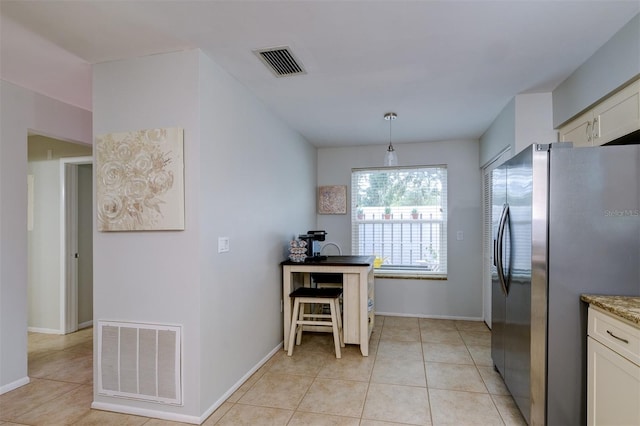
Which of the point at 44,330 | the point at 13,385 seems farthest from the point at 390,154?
the point at 44,330

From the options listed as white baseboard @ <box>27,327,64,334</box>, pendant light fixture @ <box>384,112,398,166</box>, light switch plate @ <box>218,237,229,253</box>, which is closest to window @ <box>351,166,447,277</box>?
pendant light fixture @ <box>384,112,398,166</box>

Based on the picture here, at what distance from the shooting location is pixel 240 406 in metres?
2.46

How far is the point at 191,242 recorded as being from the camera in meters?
2.29

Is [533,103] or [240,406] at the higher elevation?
[533,103]

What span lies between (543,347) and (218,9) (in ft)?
8.42

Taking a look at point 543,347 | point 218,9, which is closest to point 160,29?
point 218,9

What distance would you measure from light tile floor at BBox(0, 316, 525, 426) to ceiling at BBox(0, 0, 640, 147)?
7.84ft

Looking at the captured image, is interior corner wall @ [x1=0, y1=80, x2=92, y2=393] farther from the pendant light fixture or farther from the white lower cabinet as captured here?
the white lower cabinet

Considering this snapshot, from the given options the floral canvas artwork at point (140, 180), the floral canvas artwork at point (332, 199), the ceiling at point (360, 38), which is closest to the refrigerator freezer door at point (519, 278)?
the ceiling at point (360, 38)

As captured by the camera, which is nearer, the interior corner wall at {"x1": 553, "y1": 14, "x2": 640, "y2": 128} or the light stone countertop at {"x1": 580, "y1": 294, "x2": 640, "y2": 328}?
the light stone countertop at {"x1": 580, "y1": 294, "x2": 640, "y2": 328}

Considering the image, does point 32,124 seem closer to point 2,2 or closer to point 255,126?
point 2,2

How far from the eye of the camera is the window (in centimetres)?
485

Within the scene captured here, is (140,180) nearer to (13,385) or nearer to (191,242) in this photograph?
(191,242)

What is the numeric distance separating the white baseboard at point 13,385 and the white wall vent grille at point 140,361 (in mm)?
924
